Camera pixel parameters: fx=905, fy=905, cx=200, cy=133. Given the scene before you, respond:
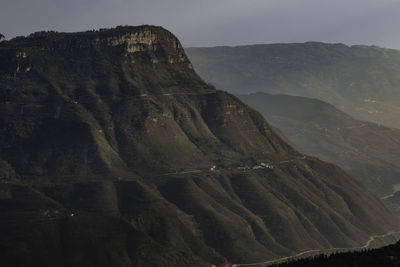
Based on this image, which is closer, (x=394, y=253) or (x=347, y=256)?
(x=394, y=253)

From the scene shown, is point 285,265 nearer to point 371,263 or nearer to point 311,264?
point 311,264

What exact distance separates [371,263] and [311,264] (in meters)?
12.0

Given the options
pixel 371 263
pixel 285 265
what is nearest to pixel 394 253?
pixel 371 263

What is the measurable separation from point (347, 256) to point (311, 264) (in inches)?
581

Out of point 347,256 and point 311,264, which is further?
point 347,256

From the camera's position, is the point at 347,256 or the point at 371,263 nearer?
the point at 371,263

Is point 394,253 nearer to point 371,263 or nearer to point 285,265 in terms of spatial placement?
point 371,263

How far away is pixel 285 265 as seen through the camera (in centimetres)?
17800

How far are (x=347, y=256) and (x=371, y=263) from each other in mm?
17487

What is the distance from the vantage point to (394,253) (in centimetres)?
17562

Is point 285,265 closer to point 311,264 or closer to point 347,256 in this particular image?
point 311,264

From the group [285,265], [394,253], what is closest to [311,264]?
[285,265]

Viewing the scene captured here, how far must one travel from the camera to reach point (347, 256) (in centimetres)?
18750
